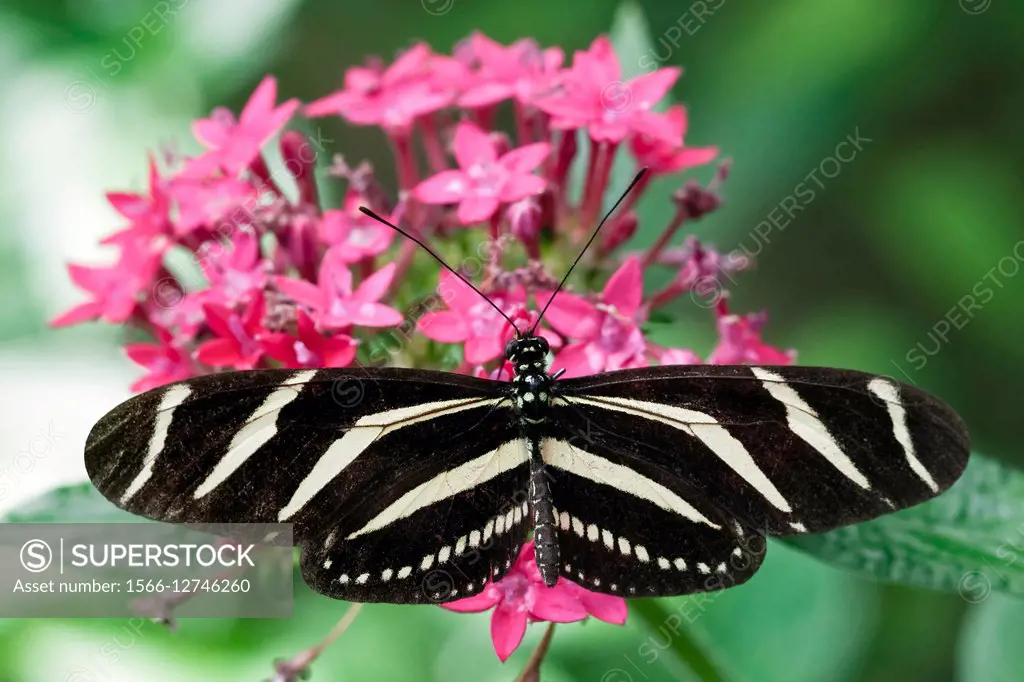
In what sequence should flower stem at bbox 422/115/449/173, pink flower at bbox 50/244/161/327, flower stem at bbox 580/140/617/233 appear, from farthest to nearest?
flower stem at bbox 422/115/449/173 → flower stem at bbox 580/140/617/233 → pink flower at bbox 50/244/161/327

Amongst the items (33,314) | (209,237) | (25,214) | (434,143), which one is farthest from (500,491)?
(25,214)

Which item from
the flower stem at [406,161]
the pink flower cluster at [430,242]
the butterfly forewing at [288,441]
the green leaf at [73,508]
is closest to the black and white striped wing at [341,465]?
the butterfly forewing at [288,441]

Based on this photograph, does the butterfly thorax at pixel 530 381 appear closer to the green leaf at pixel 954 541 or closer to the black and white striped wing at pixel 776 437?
the black and white striped wing at pixel 776 437

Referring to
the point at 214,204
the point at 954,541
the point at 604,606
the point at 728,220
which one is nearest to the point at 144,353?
the point at 214,204

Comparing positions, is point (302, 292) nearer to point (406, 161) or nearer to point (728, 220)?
point (406, 161)

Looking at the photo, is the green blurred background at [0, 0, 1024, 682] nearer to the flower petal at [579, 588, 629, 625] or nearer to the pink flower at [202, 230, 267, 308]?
the flower petal at [579, 588, 629, 625]

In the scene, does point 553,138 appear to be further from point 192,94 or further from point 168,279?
point 192,94

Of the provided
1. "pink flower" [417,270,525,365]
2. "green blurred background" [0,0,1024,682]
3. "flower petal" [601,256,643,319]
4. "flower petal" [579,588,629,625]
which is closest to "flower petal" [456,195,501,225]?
"pink flower" [417,270,525,365]
